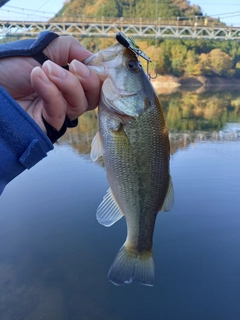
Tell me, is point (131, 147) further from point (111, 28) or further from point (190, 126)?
point (111, 28)

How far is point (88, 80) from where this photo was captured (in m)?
2.20

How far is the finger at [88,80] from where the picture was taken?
2.14 metres

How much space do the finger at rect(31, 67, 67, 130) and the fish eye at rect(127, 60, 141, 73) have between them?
555 mm

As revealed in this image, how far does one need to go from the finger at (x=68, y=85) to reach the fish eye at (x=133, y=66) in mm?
409

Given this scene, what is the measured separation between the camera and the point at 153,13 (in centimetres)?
9650

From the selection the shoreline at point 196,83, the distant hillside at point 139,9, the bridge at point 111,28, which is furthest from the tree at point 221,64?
the distant hillside at point 139,9

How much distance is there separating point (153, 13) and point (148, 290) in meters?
101

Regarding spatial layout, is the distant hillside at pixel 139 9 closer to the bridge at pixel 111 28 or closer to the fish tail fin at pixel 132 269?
the bridge at pixel 111 28

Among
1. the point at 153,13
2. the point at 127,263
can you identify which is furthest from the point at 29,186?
the point at 153,13

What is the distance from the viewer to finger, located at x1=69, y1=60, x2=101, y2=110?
7.02 feet

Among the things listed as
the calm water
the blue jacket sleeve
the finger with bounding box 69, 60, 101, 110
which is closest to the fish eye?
the finger with bounding box 69, 60, 101, 110

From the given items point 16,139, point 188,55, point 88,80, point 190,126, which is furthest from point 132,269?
point 188,55

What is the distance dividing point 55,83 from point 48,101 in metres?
0.13

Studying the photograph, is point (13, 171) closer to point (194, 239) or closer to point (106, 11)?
point (194, 239)
